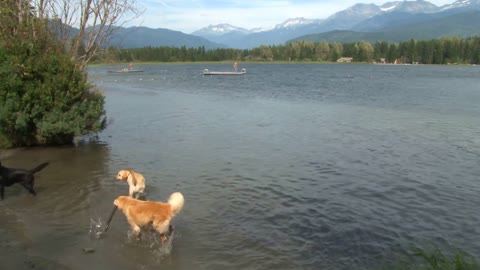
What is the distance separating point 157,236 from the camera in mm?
9875

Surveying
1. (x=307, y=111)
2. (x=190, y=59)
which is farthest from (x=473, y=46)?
(x=307, y=111)

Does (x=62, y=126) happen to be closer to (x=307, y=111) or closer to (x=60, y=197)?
(x=60, y=197)

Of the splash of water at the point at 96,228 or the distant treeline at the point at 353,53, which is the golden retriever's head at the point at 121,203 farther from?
the distant treeline at the point at 353,53

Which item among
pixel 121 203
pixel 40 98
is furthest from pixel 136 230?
pixel 40 98

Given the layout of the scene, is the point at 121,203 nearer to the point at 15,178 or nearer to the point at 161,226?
the point at 161,226

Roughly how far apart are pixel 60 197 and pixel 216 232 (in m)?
5.14

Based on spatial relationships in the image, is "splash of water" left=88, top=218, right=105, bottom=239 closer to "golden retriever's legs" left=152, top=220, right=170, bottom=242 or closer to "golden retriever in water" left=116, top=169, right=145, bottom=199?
"golden retriever in water" left=116, top=169, right=145, bottom=199

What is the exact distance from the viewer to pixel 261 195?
44.0 feet

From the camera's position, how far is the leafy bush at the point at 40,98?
17.2 metres

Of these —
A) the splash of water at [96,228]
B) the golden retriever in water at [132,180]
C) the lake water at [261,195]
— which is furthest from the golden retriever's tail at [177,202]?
the golden retriever in water at [132,180]

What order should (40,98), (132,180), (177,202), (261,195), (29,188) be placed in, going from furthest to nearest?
(40,98)
(261,195)
(29,188)
(132,180)
(177,202)

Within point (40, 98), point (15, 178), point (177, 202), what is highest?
point (40, 98)

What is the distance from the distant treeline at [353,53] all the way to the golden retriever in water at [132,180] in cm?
14861

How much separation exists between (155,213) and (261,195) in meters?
4.93
